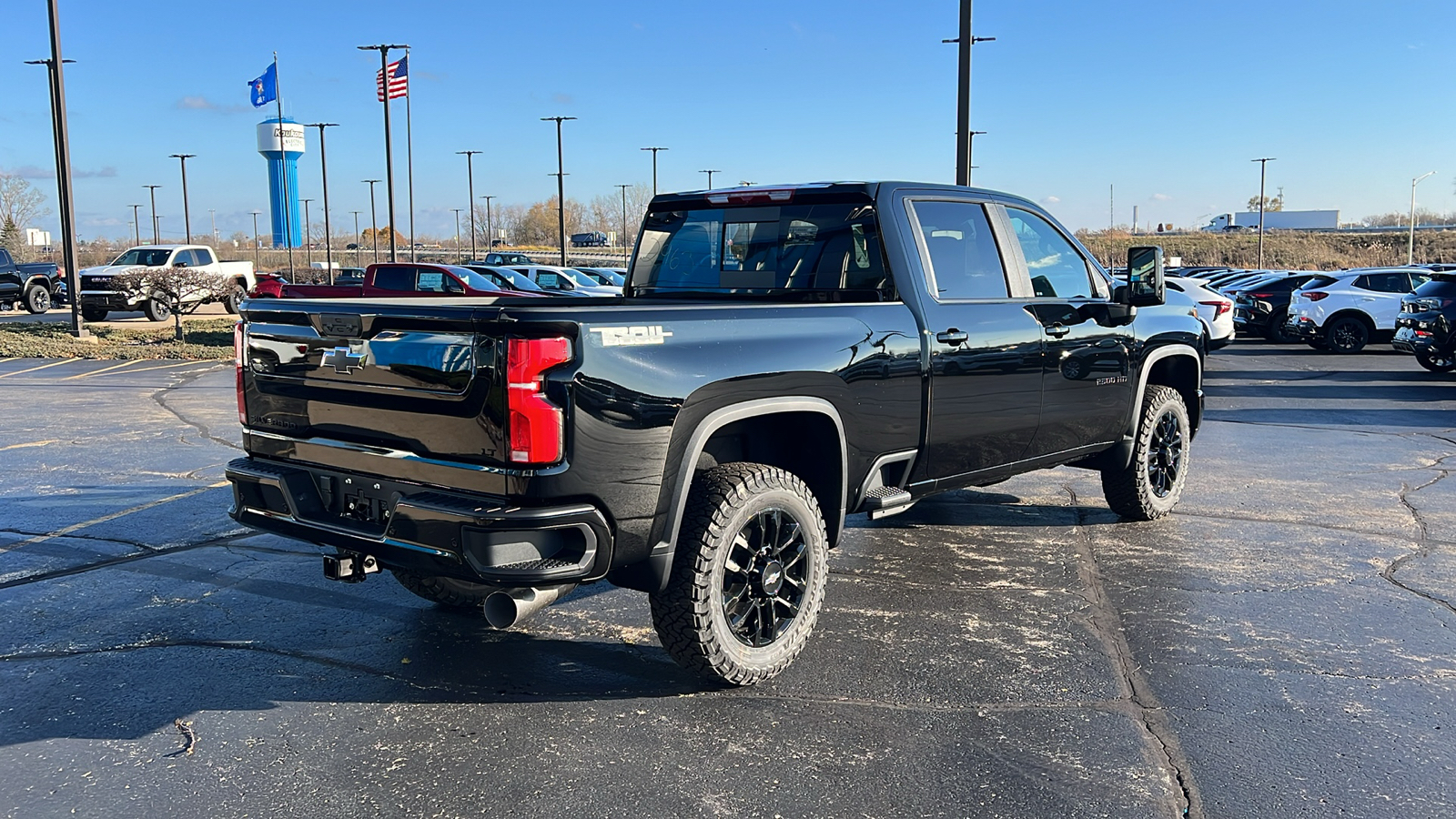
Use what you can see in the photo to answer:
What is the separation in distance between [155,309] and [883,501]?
89.0 ft

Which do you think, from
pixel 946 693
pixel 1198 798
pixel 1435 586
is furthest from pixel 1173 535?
pixel 1198 798

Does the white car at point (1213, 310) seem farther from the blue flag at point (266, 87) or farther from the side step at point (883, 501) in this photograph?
the blue flag at point (266, 87)

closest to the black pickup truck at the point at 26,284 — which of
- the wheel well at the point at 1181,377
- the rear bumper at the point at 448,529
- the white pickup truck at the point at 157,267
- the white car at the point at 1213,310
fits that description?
the white pickup truck at the point at 157,267

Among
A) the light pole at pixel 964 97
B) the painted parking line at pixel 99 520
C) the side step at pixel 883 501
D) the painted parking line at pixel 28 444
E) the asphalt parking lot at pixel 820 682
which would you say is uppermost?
the light pole at pixel 964 97

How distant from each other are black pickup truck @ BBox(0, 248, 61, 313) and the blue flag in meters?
13.7

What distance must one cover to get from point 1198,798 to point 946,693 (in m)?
1.05

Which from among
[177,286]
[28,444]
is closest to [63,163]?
[177,286]

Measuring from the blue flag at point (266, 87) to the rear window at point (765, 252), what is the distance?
42990mm

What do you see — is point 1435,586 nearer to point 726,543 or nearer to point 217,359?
point 726,543

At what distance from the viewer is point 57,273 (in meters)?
33.6

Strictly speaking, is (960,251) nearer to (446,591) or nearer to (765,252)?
(765,252)

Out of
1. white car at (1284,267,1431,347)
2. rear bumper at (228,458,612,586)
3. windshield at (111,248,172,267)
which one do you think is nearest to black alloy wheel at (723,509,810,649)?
rear bumper at (228,458,612,586)

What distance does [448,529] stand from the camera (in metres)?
3.67

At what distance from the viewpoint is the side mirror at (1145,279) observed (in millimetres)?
6340
